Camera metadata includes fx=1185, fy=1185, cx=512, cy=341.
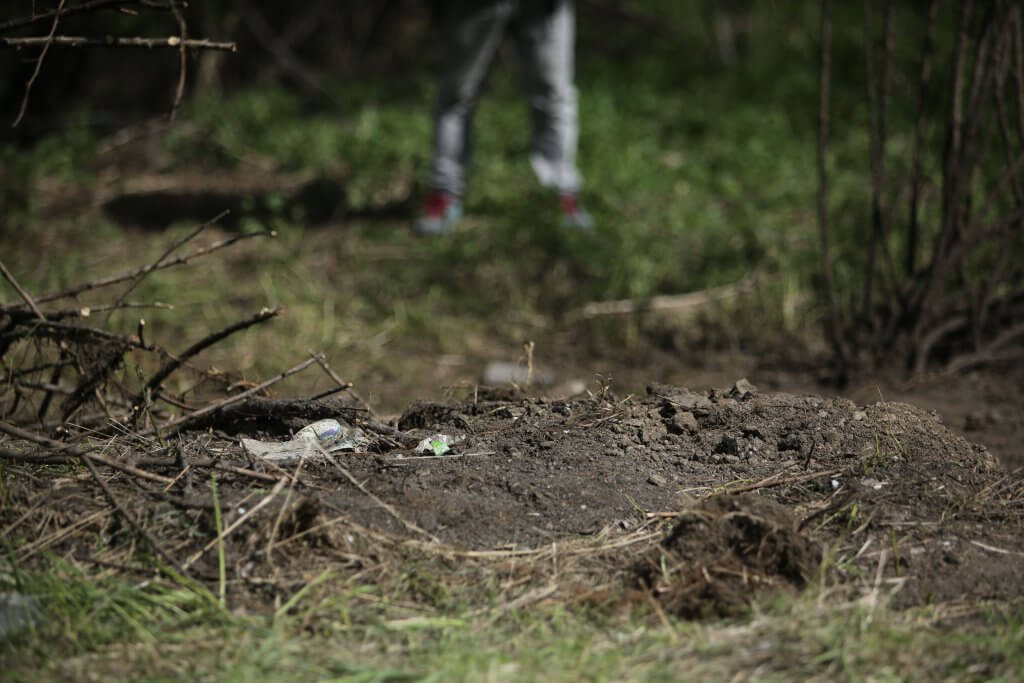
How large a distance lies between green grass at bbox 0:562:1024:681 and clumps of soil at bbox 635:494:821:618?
6cm

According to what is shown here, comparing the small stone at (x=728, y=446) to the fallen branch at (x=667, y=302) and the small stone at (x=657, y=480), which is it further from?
the fallen branch at (x=667, y=302)

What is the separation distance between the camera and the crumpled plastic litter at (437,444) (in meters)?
2.77

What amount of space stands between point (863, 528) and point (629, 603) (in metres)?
0.55

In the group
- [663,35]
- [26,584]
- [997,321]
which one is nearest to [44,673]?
[26,584]

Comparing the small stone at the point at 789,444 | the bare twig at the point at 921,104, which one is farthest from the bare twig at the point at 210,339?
the bare twig at the point at 921,104

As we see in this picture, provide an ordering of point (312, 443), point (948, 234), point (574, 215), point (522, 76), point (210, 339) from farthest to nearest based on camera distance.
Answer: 1. point (522, 76)
2. point (574, 215)
3. point (948, 234)
4. point (210, 339)
5. point (312, 443)

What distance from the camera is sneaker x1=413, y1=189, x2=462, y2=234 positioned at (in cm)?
593

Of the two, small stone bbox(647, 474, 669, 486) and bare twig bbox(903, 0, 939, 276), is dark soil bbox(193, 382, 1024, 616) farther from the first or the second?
bare twig bbox(903, 0, 939, 276)

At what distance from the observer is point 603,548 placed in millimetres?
2402

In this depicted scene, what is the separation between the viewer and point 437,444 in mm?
2783

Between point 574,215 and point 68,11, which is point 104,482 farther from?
point 574,215

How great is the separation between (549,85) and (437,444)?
12.0ft

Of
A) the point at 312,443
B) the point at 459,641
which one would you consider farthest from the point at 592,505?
the point at 312,443

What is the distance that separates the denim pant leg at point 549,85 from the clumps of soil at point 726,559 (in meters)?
3.76
